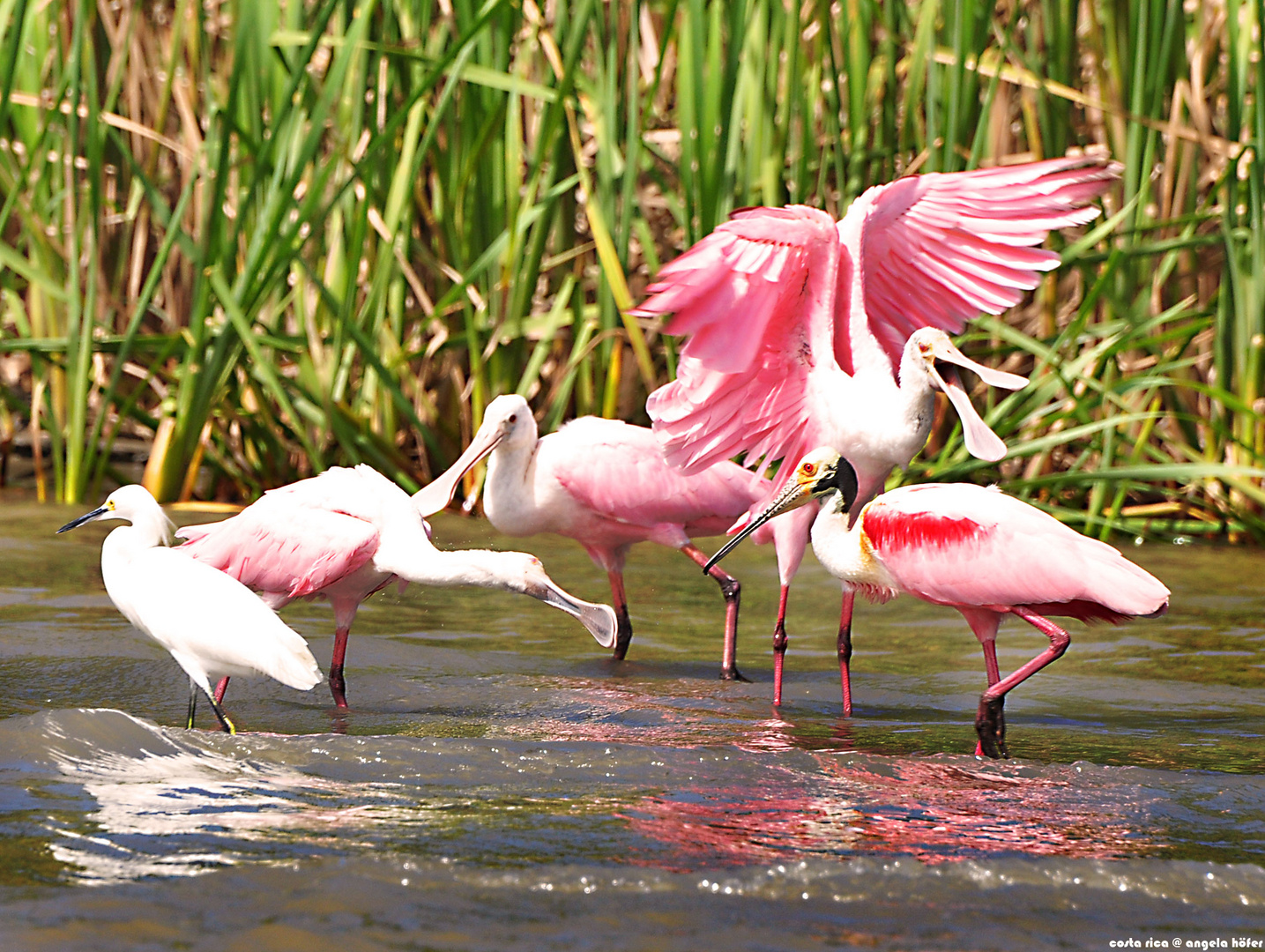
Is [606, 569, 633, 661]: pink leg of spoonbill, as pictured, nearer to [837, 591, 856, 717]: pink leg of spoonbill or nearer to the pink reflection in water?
[837, 591, 856, 717]: pink leg of spoonbill

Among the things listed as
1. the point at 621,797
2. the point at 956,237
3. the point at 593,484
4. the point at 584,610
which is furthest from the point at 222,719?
the point at 956,237

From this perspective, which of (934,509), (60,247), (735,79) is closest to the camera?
(934,509)

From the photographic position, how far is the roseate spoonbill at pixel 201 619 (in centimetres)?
378

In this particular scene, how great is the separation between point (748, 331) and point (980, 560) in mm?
1110

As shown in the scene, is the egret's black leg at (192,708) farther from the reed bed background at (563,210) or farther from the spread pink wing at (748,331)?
the reed bed background at (563,210)

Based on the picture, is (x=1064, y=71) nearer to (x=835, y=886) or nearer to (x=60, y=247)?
(x=60, y=247)

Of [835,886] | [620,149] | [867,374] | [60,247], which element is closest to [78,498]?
[60,247]

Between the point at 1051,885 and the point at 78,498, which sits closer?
the point at 1051,885

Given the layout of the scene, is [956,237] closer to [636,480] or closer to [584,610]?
[636,480]

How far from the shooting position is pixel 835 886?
2621 millimetres

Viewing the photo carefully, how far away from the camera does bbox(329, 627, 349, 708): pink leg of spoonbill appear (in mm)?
4445

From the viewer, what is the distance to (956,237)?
203 inches

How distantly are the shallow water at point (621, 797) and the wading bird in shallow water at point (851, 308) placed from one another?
0.69 meters

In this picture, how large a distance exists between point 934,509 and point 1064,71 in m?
3.59
